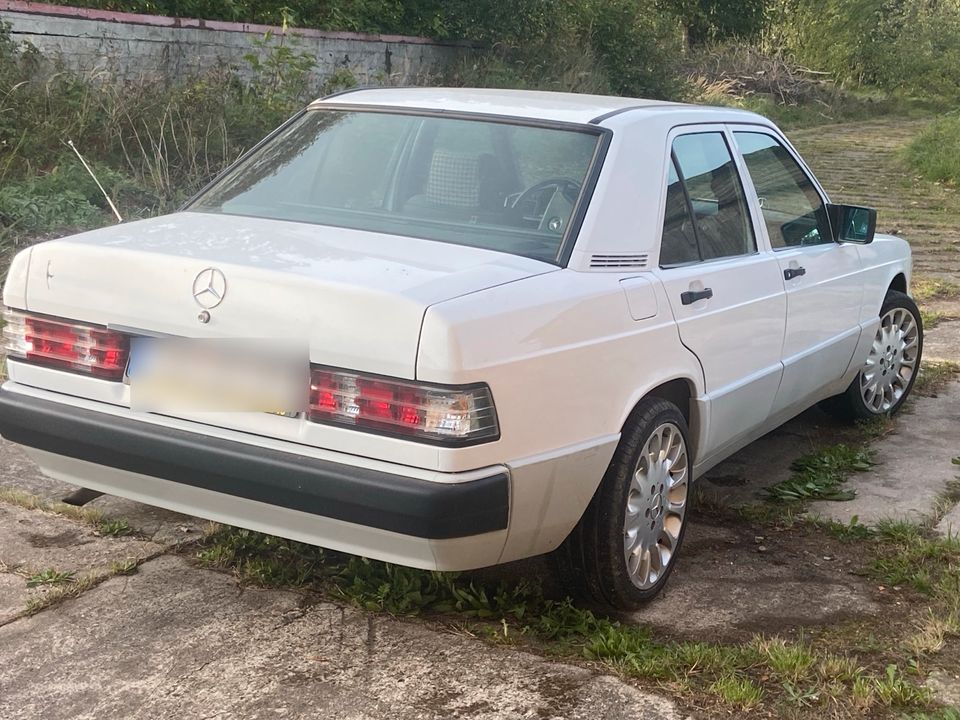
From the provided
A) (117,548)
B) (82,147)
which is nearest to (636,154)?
(117,548)

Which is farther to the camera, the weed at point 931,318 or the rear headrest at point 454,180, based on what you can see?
the weed at point 931,318

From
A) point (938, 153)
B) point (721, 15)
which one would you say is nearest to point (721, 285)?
point (938, 153)

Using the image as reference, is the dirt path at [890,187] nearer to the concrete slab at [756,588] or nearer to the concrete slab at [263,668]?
the concrete slab at [756,588]

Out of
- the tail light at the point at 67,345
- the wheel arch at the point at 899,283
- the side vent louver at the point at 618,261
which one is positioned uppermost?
the side vent louver at the point at 618,261

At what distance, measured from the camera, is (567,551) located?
361 centimetres

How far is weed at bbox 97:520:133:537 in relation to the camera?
164 inches

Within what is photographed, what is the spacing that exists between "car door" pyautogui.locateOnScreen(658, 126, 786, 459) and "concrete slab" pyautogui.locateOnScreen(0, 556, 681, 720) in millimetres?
1254

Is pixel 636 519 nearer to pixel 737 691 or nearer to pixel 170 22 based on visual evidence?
pixel 737 691

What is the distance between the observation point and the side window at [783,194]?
187 inches

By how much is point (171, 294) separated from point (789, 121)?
23.4 meters

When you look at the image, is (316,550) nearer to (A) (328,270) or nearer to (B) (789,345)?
(A) (328,270)

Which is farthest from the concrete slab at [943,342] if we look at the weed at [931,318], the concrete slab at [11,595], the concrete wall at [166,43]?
the concrete wall at [166,43]

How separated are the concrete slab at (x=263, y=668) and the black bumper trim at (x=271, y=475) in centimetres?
45

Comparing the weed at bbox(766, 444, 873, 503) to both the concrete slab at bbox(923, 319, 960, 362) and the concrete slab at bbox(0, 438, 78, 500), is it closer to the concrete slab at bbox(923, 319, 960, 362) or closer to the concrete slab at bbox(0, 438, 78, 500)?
the concrete slab at bbox(923, 319, 960, 362)
